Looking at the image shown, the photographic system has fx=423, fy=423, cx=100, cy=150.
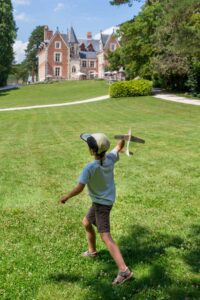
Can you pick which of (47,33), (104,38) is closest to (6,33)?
(47,33)

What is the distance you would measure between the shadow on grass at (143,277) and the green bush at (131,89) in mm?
33593

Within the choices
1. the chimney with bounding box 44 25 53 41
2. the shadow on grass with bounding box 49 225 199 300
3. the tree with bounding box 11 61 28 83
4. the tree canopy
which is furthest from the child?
the tree with bounding box 11 61 28 83

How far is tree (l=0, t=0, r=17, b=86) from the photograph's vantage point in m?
63.4

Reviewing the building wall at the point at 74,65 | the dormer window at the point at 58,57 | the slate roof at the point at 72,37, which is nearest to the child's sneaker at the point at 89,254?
the building wall at the point at 74,65

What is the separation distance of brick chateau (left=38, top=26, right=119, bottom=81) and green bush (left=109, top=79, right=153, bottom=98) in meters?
50.2

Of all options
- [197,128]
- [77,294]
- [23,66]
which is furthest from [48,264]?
[23,66]

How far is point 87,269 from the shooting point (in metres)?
4.90

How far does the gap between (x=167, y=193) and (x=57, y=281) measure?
12.3 feet

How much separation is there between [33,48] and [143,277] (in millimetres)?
114985

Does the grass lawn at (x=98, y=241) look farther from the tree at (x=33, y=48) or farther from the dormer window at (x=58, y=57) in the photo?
the tree at (x=33, y=48)

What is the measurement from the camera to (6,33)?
63.9m

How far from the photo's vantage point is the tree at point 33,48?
114m

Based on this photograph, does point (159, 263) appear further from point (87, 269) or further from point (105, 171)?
point (105, 171)

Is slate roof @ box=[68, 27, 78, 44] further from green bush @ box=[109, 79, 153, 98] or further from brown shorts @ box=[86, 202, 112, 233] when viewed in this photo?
brown shorts @ box=[86, 202, 112, 233]
